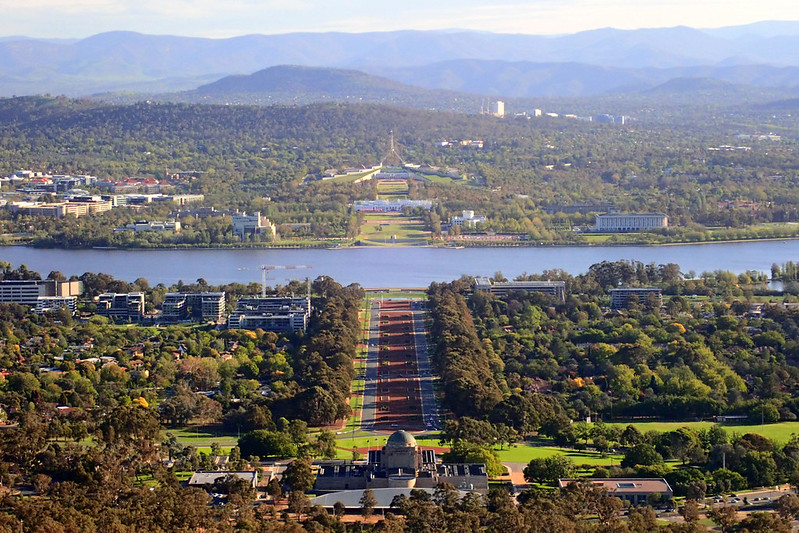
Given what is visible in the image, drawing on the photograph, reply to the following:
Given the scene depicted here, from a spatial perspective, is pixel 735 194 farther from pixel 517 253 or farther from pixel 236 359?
pixel 236 359

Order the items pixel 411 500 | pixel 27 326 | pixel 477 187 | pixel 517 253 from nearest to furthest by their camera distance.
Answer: pixel 411 500 → pixel 27 326 → pixel 517 253 → pixel 477 187

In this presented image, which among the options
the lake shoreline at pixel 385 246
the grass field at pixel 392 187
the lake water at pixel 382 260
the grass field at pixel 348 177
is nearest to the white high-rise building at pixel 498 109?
the grass field at pixel 348 177

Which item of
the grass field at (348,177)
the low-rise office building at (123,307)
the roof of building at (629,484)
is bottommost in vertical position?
the roof of building at (629,484)

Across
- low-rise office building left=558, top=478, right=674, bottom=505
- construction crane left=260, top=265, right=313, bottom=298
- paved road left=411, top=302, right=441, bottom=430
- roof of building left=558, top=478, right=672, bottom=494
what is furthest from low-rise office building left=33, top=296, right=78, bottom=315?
low-rise office building left=558, top=478, right=674, bottom=505

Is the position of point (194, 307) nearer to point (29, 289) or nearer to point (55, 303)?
point (55, 303)

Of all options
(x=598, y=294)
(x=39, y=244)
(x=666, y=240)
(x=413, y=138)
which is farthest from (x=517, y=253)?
(x=413, y=138)

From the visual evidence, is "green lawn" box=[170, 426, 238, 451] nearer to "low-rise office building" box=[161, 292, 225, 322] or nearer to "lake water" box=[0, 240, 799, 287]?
"low-rise office building" box=[161, 292, 225, 322]

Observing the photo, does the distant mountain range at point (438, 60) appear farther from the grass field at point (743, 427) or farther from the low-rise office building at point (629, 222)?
the grass field at point (743, 427)
